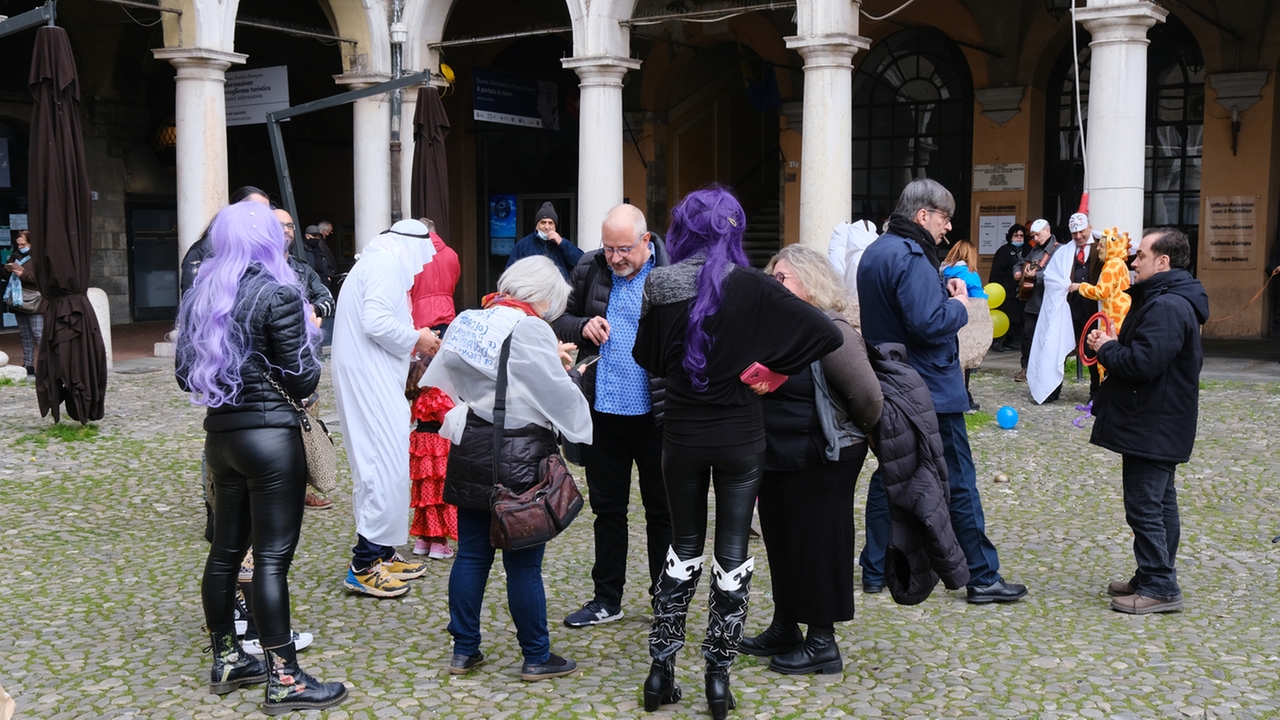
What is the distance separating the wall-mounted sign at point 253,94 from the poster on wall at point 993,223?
378 inches

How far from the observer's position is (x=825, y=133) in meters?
12.6

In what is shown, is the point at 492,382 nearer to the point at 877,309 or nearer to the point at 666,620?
the point at 666,620

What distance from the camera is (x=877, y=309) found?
15.8 ft

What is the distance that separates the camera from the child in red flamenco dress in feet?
17.8

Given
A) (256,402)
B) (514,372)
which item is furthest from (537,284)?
(256,402)

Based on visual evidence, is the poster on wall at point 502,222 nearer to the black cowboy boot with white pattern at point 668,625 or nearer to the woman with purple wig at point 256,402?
the woman with purple wig at point 256,402

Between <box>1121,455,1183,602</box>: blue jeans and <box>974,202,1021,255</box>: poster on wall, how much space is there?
42.4 feet

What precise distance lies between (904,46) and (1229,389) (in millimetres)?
8764

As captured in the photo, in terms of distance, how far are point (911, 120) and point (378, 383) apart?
14.8 meters

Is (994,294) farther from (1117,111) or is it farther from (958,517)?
(958,517)

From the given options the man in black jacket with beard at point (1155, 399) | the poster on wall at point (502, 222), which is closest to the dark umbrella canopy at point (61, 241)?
the man in black jacket with beard at point (1155, 399)

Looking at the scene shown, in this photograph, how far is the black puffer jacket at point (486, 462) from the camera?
12.9ft

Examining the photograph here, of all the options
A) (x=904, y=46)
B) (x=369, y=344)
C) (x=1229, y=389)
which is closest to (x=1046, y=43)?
(x=904, y=46)

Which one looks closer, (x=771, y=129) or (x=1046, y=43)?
(x=1046, y=43)
